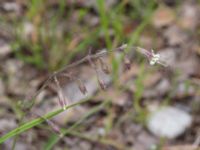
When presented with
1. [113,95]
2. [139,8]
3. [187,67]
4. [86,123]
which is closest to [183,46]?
[187,67]

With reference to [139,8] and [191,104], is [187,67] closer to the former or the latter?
[191,104]

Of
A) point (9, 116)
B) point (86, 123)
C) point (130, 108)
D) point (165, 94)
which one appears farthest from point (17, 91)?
point (165, 94)

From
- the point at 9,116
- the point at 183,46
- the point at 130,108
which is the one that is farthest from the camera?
the point at 183,46

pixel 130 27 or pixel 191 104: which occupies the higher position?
pixel 130 27

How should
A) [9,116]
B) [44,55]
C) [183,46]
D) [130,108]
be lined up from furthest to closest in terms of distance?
[183,46], [44,55], [130,108], [9,116]

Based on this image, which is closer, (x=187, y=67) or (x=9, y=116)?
(x=9, y=116)

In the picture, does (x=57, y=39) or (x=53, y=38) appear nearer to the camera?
(x=53, y=38)

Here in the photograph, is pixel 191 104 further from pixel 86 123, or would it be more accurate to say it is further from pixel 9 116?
pixel 9 116

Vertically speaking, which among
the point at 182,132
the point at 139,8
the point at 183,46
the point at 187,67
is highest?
the point at 139,8

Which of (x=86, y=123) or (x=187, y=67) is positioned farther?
(x=187, y=67)
